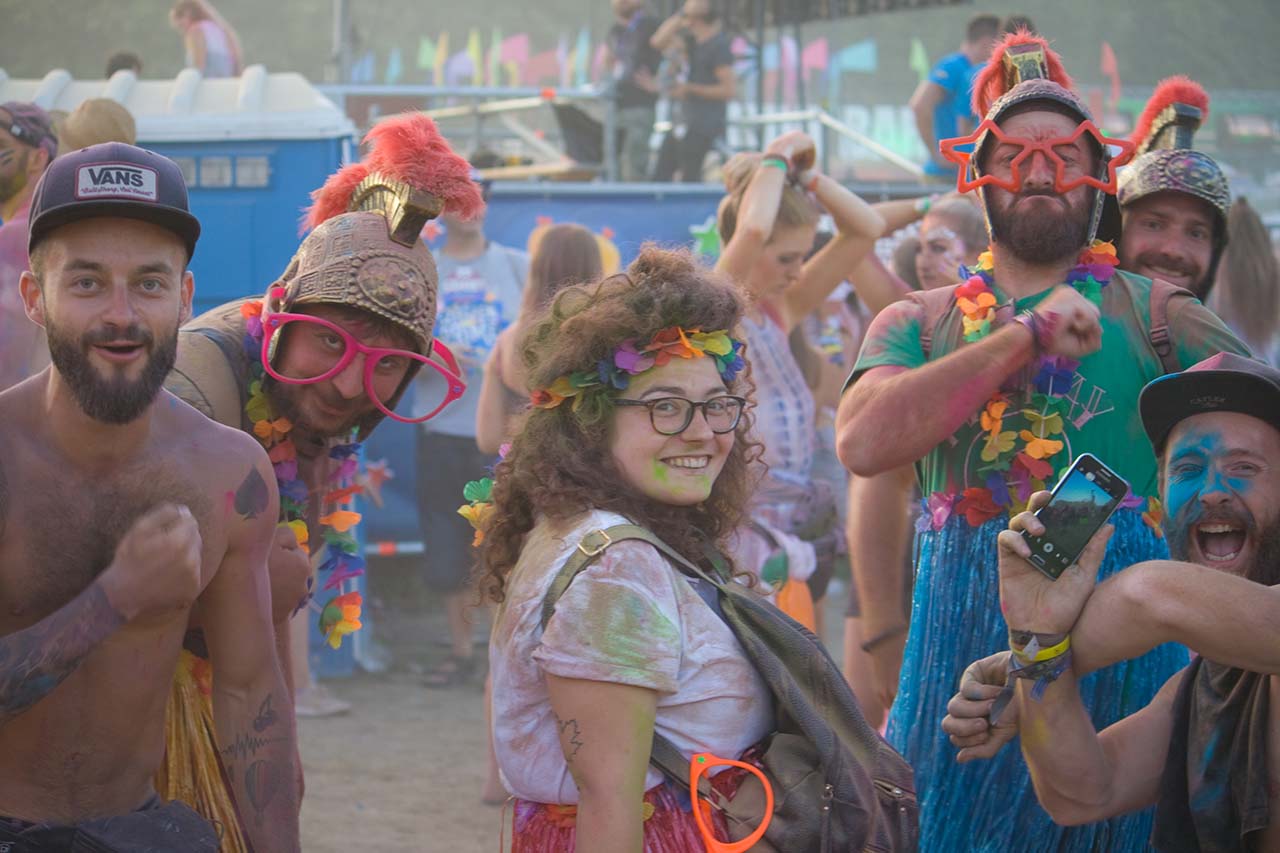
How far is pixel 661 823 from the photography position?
8.61 feet

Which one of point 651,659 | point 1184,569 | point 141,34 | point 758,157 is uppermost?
point 141,34

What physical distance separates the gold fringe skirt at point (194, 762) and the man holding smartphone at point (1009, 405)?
147 centimetres

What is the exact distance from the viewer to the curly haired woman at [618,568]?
99.0 inches

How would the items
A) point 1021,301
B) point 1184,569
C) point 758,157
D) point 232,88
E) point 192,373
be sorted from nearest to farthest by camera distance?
point 1184,569 < point 192,373 < point 1021,301 < point 758,157 < point 232,88

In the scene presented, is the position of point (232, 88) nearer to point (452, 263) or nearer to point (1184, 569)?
point (452, 263)

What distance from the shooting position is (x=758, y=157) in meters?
5.39

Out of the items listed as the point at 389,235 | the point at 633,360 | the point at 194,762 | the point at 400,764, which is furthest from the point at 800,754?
the point at 400,764

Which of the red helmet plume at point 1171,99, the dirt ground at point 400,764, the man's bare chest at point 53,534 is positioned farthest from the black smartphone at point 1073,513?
the dirt ground at point 400,764

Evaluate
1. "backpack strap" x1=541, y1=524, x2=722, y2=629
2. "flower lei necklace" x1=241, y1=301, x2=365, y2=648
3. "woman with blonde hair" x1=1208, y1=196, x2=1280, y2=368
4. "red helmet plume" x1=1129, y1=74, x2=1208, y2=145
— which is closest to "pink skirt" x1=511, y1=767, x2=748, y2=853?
"backpack strap" x1=541, y1=524, x2=722, y2=629

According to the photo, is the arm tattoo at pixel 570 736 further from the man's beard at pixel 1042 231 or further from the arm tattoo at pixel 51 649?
the man's beard at pixel 1042 231

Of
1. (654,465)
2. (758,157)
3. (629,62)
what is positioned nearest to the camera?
(654,465)

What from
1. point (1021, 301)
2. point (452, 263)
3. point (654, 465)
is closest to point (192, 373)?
point (654, 465)

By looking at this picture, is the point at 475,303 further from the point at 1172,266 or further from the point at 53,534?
the point at 53,534

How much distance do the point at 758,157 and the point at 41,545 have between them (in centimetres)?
338
